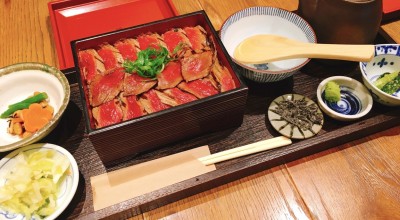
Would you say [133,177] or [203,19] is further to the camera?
[203,19]

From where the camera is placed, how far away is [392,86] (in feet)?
4.82

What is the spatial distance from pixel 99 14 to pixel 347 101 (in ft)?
4.97

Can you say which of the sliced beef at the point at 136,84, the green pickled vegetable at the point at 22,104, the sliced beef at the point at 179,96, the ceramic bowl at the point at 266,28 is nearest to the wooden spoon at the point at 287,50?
the ceramic bowl at the point at 266,28

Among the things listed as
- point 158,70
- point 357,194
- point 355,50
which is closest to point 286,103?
point 355,50

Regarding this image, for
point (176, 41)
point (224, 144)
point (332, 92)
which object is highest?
point (176, 41)

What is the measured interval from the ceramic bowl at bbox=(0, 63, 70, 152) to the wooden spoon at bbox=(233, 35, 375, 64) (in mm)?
809

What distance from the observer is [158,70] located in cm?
135

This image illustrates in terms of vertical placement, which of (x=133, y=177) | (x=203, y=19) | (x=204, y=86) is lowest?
(x=133, y=177)

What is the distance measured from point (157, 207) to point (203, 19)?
87cm

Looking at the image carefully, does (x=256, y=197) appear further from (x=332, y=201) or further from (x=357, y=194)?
(x=357, y=194)

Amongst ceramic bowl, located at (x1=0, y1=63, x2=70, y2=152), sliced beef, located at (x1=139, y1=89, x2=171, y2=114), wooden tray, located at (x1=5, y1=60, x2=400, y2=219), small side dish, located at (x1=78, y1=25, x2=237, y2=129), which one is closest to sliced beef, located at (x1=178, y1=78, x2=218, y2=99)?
small side dish, located at (x1=78, y1=25, x2=237, y2=129)

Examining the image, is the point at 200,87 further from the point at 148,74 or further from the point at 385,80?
the point at 385,80

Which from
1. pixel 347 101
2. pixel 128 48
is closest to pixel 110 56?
pixel 128 48

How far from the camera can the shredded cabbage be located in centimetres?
112
